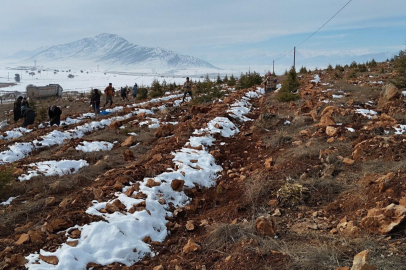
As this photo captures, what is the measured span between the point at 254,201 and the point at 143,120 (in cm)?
800

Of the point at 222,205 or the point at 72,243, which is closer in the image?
the point at 72,243

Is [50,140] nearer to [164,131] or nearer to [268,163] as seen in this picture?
[164,131]

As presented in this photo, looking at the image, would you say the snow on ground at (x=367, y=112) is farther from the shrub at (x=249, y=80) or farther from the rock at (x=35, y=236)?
the shrub at (x=249, y=80)

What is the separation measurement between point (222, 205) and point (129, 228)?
1506 millimetres

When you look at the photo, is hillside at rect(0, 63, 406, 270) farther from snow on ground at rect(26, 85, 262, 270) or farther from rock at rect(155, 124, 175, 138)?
rock at rect(155, 124, 175, 138)

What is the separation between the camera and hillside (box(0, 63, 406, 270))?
315 cm

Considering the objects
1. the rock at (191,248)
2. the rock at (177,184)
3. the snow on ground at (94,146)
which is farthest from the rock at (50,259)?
the snow on ground at (94,146)

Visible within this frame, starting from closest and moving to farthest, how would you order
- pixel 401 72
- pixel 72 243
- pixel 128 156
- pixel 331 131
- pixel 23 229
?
pixel 72 243 < pixel 23 229 < pixel 331 131 < pixel 128 156 < pixel 401 72

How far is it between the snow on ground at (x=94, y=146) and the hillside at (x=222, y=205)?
277mm

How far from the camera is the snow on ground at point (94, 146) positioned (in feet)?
27.2

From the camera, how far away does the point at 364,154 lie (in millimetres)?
5410

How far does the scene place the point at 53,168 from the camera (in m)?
6.55

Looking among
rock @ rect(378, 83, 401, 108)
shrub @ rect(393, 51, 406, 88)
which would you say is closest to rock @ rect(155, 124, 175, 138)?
rock @ rect(378, 83, 401, 108)

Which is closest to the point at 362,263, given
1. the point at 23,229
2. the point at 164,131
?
the point at 23,229
